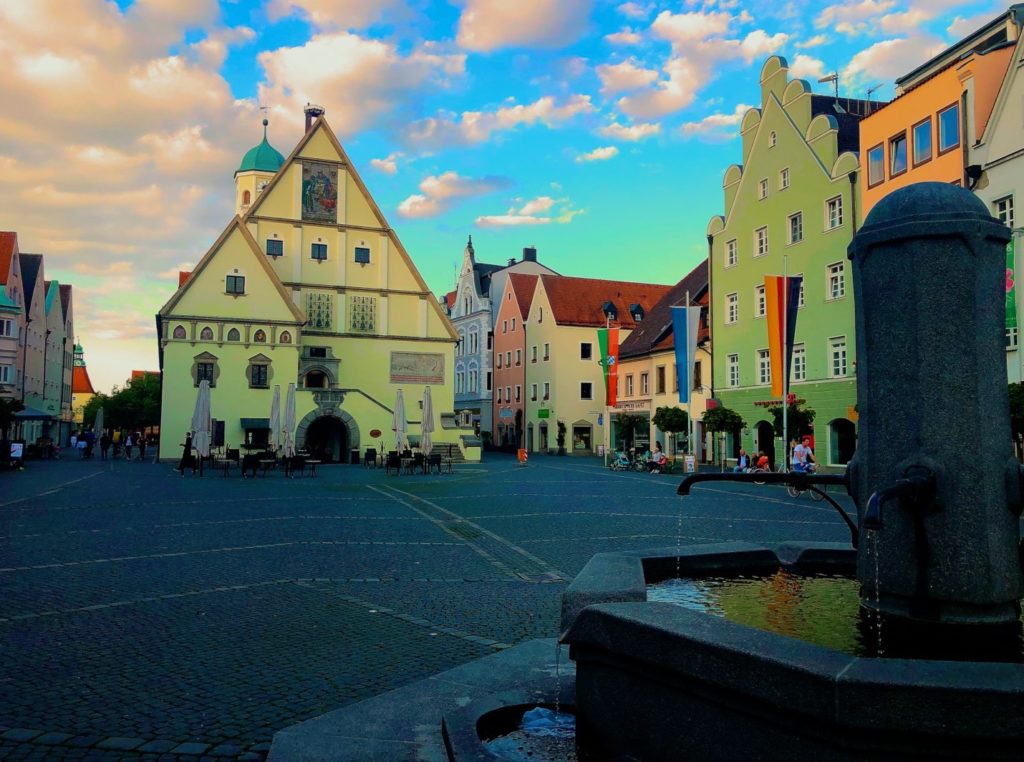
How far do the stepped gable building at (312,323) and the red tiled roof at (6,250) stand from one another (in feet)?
62.8

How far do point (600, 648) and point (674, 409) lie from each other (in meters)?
39.7

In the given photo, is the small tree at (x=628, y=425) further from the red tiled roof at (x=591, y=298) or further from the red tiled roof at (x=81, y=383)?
the red tiled roof at (x=81, y=383)

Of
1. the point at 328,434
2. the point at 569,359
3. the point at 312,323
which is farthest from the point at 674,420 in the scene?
the point at 569,359

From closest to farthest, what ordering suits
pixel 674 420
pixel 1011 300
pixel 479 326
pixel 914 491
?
pixel 914 491 < pixel 1011 300 < pixel 674 420 < pixel 479 326

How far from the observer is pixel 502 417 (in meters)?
77.6

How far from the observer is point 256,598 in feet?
29.8

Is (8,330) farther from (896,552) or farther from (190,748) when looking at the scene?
(896,552)

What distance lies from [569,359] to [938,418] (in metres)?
64.3

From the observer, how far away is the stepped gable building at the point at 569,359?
68.4 meters

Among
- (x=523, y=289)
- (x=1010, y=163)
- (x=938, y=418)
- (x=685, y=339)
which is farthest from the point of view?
(x=523, y=289)

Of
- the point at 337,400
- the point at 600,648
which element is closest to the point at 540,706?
the point at 600,648

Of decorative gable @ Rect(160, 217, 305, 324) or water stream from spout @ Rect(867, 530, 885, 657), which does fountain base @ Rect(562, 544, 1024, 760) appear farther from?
decorative gable @ Rect(160, 217, 305, 324)

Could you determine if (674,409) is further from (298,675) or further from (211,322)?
(298,675)

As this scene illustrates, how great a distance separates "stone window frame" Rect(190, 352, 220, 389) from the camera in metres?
46.3
